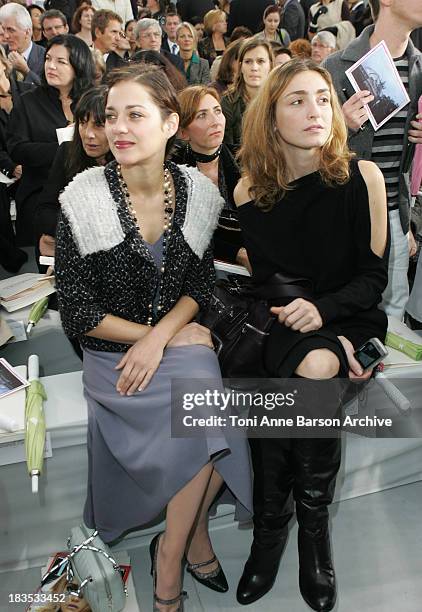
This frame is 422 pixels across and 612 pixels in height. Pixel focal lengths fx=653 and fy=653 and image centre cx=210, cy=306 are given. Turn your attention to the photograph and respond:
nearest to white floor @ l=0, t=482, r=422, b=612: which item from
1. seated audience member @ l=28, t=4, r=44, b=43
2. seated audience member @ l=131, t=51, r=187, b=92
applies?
seated audience member @ l=131, t=51, r=187, b=92

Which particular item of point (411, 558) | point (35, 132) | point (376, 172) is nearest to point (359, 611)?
point (411, 558)

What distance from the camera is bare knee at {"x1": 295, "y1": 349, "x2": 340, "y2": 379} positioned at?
188 cm

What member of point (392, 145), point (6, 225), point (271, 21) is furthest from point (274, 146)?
point (271, 21)

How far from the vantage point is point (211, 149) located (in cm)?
295

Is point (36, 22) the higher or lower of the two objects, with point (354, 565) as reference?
→ higher

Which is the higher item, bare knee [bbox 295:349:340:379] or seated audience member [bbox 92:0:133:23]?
seated audience member [bbox 92:0:133:23]

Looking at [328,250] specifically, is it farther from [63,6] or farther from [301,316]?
[63,6]

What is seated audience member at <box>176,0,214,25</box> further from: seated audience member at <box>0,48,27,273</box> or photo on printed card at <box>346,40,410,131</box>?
photo on printed card at <box>346,40,410,131</box>

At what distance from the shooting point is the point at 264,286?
2.14 meters

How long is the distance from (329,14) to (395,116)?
5419 millimetres

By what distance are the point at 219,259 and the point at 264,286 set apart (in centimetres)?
54

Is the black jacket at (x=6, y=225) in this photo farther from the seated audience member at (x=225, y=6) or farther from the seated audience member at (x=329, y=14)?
the seated audience member at (x=225, y=6)

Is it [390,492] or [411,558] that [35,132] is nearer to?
[390,492]

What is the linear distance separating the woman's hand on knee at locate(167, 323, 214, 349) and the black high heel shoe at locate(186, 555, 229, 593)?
27.0 inches
